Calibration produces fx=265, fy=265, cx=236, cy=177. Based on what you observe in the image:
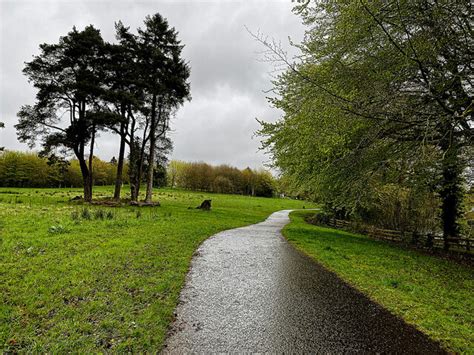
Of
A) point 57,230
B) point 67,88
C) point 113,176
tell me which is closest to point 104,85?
point 67,88

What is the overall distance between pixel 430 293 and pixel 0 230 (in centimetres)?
1329

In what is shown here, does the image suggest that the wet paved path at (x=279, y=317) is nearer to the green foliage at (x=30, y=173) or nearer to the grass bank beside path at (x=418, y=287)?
the grass bank beside path at (x=418, y=287)

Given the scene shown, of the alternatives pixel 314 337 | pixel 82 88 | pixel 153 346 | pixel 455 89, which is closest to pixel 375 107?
pixel 455 89

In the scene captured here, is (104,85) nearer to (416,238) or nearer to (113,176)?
(416,238)

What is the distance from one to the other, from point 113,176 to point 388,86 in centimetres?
8654

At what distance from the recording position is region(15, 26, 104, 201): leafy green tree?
21047 millimetres

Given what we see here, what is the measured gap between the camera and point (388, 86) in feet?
22.2

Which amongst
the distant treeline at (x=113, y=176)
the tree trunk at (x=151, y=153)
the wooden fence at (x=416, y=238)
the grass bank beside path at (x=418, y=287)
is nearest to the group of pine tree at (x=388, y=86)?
the grass bank beside path at (x=418, y=287)

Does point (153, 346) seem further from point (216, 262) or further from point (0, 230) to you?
point (0, 230)

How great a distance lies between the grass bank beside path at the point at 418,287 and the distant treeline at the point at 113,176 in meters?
48.3

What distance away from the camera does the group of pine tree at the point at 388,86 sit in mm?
6168

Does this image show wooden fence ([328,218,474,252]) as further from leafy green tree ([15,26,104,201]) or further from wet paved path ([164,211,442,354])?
leafy green tree ([15,26,104,201])

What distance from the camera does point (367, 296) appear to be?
5.67 m

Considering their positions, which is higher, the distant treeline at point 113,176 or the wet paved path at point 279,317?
the distant treeline at point 113,176
